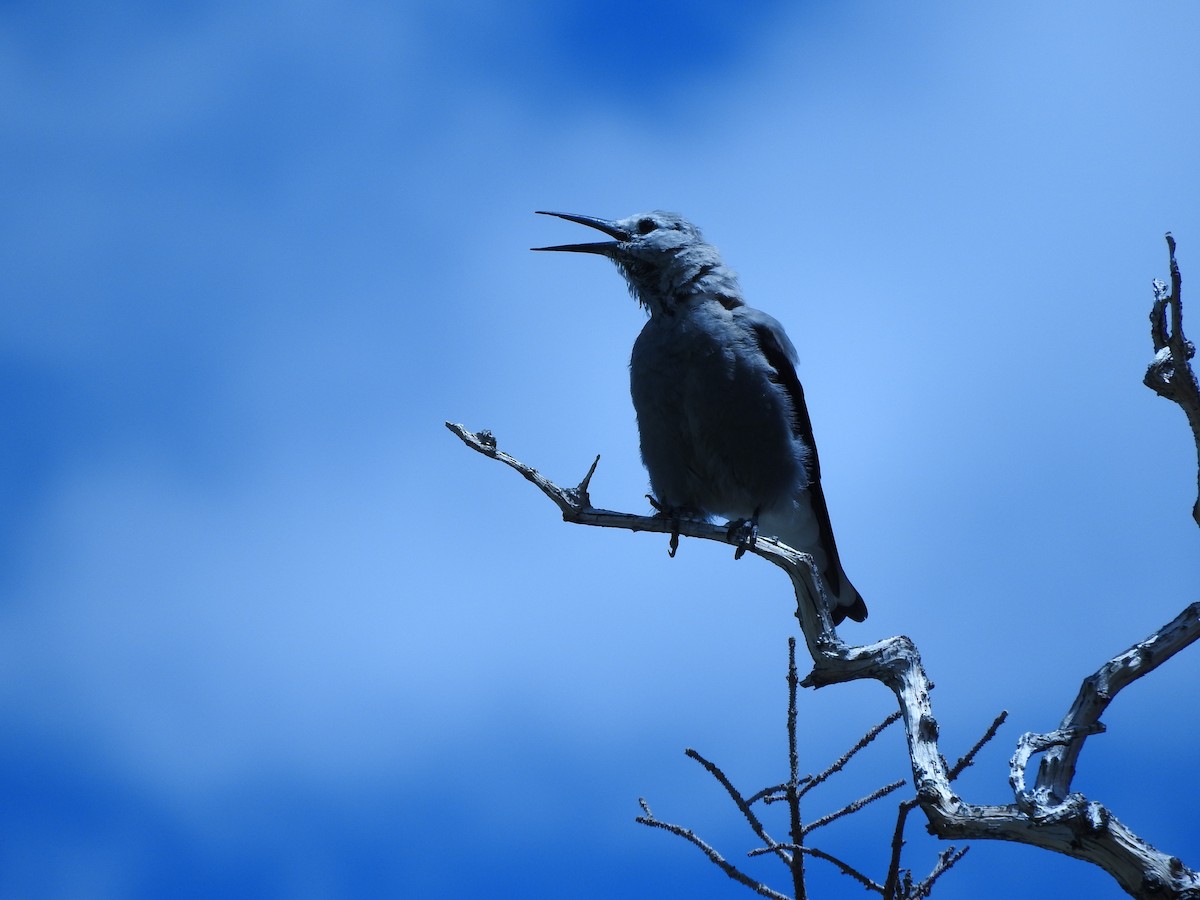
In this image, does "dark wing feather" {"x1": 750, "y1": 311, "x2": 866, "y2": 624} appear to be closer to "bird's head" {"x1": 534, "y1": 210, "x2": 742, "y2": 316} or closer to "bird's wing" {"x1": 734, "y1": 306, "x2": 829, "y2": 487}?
"bird's wing" {"x1": 734, "y1": 306, "x2": 829, "y2": 487}

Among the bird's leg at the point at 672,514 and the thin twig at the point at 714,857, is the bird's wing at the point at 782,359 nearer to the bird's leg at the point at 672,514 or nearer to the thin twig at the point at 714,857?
the bird's leg at the point at 672,514

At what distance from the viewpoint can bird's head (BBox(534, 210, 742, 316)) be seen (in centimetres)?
544

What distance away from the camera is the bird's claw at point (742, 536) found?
4332 millimetres

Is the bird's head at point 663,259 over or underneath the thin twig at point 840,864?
over

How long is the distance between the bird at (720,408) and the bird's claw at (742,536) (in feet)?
0.42

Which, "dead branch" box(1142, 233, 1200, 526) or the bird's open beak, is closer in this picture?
"dead branch" box(1142, 233, 1200, 526)

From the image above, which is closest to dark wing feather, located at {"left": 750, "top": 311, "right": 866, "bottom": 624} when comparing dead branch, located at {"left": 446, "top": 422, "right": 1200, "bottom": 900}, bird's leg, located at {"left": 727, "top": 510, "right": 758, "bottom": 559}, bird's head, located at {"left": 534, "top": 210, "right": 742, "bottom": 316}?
bird's head, located at {"left": 534, "top": 210, "right": 742, "bottom": 316}

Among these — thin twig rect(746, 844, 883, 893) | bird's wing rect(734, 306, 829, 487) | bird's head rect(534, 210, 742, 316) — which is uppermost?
bird's head rect(534, 210, 742, 316)

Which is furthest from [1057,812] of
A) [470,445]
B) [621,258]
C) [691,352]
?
[621,258]

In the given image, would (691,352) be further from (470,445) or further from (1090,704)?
(1090,704)

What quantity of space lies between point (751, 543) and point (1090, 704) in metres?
1.54

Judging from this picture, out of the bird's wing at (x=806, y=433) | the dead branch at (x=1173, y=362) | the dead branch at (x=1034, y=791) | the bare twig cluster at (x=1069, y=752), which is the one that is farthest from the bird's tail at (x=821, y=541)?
the dead branch at (x=1173, y=362)

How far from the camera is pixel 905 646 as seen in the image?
11.2 ft

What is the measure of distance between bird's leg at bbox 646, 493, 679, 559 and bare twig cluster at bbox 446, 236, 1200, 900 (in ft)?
3.75
